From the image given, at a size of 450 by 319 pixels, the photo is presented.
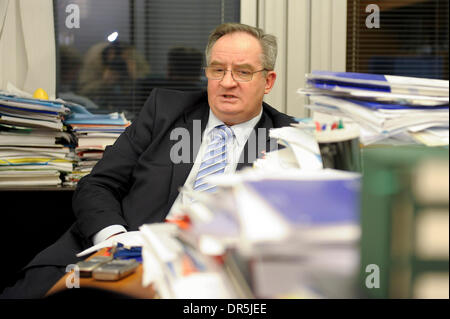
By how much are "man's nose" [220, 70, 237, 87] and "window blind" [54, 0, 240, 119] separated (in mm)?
1183

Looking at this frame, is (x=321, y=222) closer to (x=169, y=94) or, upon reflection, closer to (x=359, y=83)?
(x=359, y=83)

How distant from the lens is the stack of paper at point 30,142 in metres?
2.26

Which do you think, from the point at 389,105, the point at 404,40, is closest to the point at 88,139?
the point at 389,105

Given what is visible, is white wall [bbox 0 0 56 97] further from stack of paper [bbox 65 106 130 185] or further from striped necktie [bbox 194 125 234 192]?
striped necktie [bbox 194 125 234 192]

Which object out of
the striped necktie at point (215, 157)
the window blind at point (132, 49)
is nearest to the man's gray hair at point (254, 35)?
the striped necktie at point (215, 157)

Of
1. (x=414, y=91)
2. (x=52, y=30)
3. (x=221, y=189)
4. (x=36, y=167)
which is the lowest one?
(x=36, y=167)

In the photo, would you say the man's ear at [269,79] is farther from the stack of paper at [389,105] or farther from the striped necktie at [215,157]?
the stack of paper at [389,105]

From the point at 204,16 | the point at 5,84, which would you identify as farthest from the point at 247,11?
the point at 5,84

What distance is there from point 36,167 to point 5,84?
66 cm

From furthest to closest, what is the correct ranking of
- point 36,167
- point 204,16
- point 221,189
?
1. point 204,16
2. point 36,167
3. point 221,189

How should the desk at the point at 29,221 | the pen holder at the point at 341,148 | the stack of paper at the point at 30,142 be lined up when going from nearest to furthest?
1. the pen holder at the point at 341,148
2. the stack of paper at the point at 30,142
3. the desk at the point at 29,221

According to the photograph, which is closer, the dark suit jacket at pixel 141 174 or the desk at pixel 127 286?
the desk at pixel 127 286

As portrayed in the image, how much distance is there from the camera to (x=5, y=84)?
2654 mm

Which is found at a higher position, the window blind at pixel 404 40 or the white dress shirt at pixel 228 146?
the window blind at pixel 404 40
